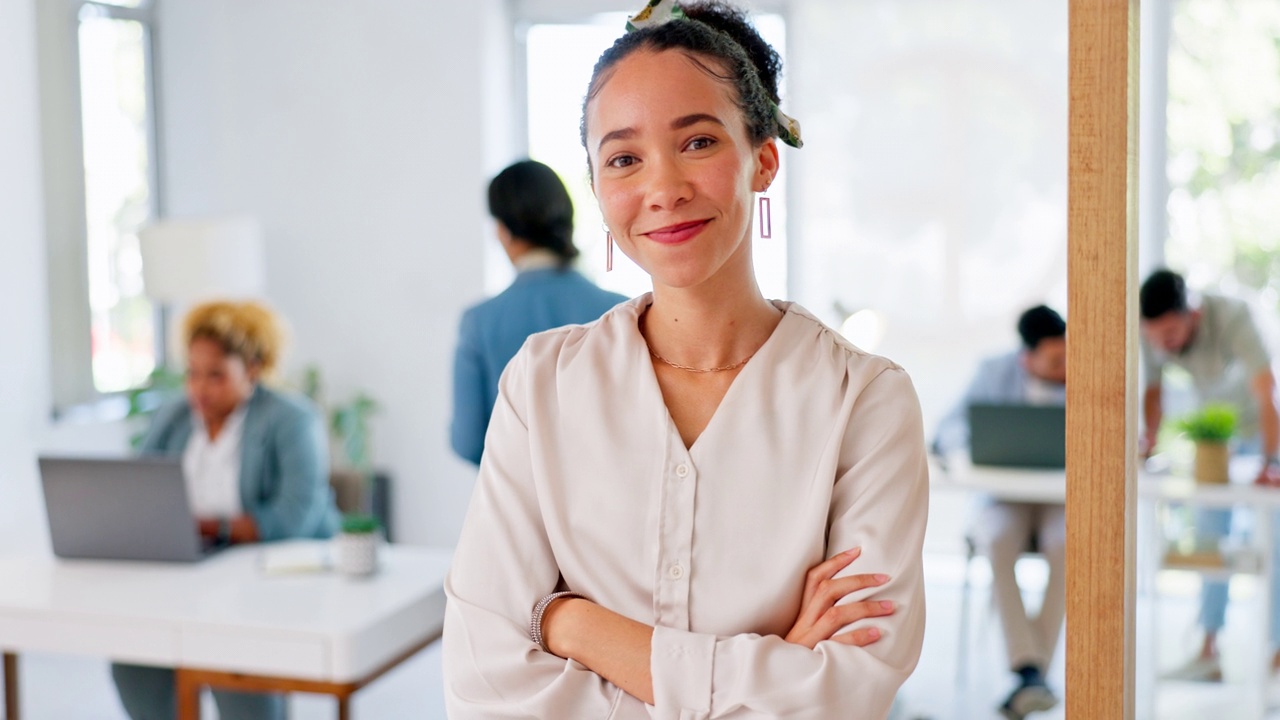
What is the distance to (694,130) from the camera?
1.31m

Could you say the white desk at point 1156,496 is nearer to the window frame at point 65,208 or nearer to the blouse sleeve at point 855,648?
the blouse sleeve at point 855,648

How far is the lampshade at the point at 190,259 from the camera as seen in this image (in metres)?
5.31

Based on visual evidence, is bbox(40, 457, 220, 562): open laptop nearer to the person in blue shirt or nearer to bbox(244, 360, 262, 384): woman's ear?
bbox(244, 360, 262, 384): woman's ear

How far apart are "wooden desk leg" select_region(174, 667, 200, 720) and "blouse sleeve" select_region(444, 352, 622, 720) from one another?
63.4 inches

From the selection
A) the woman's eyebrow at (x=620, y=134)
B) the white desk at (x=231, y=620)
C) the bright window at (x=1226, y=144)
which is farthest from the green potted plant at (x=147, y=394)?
the woman's eyebrow at (x=620, y=134)

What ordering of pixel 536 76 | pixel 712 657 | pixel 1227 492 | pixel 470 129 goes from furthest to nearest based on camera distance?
pixel 536 76 < pixel 470 129 < pixel 1227 492 < pixel 712 657

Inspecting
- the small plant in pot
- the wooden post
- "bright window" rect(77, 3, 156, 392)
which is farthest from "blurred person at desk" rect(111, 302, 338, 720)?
the wooden post

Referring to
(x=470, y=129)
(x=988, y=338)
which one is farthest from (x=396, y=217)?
(x=988, y=338)

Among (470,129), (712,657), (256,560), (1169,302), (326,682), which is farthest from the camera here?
(470,129)

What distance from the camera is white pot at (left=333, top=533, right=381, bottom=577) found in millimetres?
3146

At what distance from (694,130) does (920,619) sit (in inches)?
22.5

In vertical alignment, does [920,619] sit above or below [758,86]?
below

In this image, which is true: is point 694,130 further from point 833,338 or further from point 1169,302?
point 1169,302

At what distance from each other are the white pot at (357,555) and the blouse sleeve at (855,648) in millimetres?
1987
